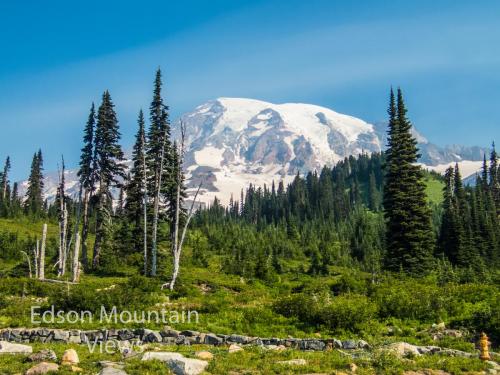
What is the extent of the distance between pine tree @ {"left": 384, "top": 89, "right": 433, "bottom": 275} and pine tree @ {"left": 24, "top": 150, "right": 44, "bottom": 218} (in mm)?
68408

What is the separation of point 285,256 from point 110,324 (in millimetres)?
64400

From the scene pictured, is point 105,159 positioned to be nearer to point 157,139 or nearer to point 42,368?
point 157,139

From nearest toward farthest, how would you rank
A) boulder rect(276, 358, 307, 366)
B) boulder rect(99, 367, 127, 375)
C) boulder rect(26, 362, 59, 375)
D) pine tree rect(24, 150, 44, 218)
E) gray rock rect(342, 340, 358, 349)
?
boulder rect(99, 367, 127, 375)
boulder rect(26, 362, 59, 375)
boulder rect(276, 358, 307, 366)
gray rock rect(342, 340, 358, 349)
pine tree rect(24, 150, 44, 218)

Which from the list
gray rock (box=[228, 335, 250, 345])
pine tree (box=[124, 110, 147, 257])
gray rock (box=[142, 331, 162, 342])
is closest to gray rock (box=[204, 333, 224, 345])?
gray rock (box=[228, 335, 250, 345])

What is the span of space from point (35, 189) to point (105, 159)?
73907 mm

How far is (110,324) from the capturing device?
19.1 metres

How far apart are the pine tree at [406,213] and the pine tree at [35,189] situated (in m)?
68.4

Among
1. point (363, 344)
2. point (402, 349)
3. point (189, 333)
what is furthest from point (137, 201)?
point (402, 349)

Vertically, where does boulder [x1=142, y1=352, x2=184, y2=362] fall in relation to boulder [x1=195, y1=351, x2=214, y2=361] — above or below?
above

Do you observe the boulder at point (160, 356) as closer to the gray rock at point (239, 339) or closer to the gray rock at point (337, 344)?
the gray rock at point (239, 339)

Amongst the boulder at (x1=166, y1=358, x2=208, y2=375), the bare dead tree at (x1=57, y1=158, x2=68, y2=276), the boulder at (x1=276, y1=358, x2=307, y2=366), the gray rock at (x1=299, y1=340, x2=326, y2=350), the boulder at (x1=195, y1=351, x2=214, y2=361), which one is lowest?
the gray rock at (x1=299, y1=340, x2=326, y2=350)

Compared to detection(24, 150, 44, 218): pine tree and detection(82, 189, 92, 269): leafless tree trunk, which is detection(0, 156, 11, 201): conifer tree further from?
detection(82, 189, 92, 269): leafless tree trunk

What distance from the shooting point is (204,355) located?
14.1 metres

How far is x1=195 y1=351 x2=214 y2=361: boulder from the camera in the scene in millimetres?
13765
